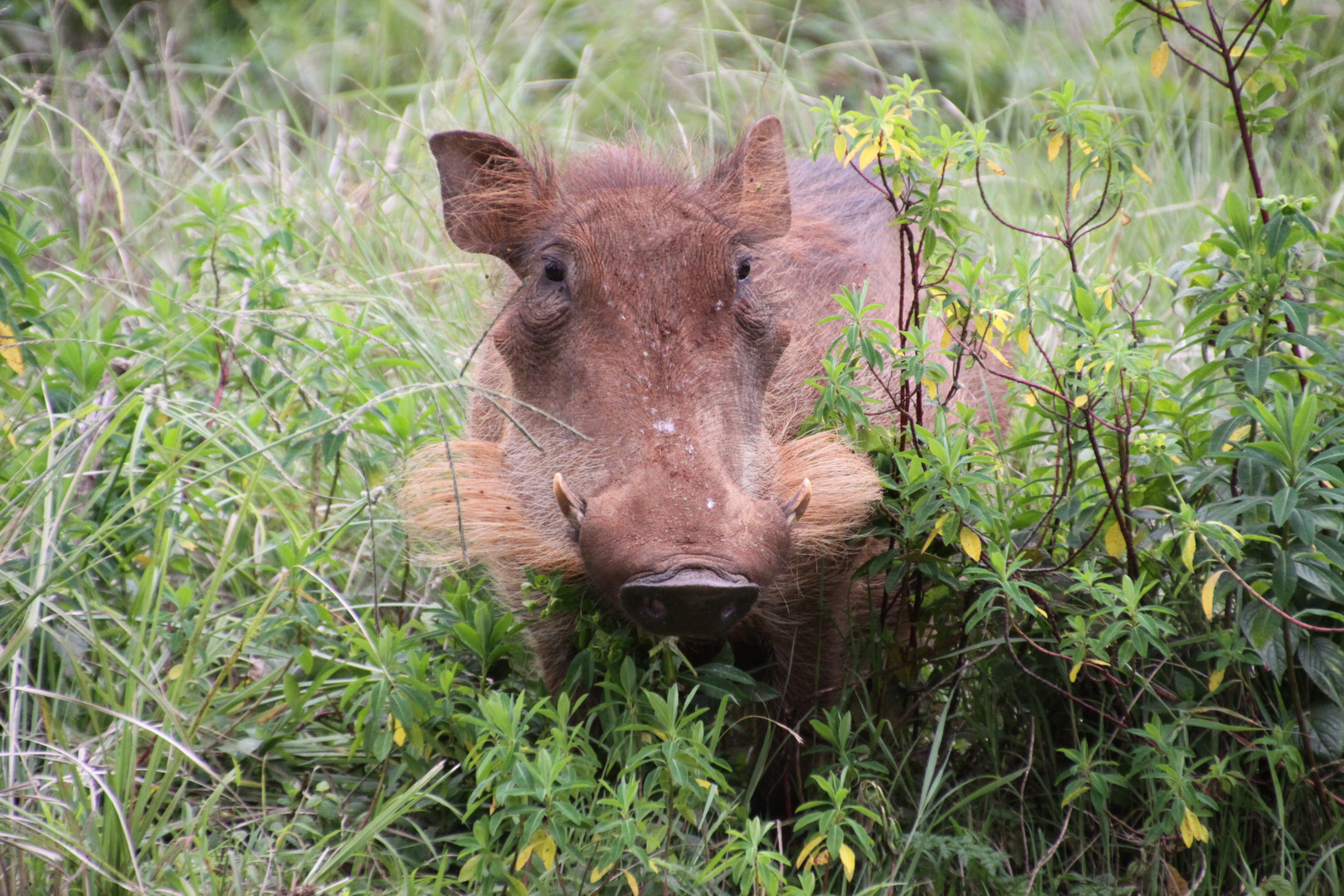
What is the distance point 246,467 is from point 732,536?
150 centimetres

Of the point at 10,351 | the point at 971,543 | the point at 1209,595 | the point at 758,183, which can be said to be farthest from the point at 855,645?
the point at 10,351

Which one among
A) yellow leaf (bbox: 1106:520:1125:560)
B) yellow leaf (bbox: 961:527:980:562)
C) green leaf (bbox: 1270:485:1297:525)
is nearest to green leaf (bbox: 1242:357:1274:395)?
green leaf (bbox: 1270:485:1297:525)

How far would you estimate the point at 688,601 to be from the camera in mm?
2031

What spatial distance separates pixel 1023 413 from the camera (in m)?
3.72

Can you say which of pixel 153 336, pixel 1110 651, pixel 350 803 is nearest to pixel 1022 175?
pixel 1110 651

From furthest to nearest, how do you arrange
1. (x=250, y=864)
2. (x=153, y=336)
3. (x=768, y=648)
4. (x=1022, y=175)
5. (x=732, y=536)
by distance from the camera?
(x=1022, y=175), (x=153, y=336), (x=768, y=648), (x=250, y=864), (x=732, y=536)

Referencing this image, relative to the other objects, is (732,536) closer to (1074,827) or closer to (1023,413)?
(1074,827)

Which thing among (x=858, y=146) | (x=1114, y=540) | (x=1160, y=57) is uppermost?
(x=1160, y=57)

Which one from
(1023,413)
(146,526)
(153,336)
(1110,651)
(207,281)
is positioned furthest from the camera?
(207,281)

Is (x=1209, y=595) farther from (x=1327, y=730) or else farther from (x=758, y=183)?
(x=758, y=183)

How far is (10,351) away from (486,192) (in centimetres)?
104

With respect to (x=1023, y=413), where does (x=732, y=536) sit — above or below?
above

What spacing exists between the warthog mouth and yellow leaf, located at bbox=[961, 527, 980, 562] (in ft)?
1.56

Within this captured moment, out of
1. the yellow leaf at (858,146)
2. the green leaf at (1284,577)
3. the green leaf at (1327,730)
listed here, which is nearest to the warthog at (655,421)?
the yellow leaf at (858,146)
